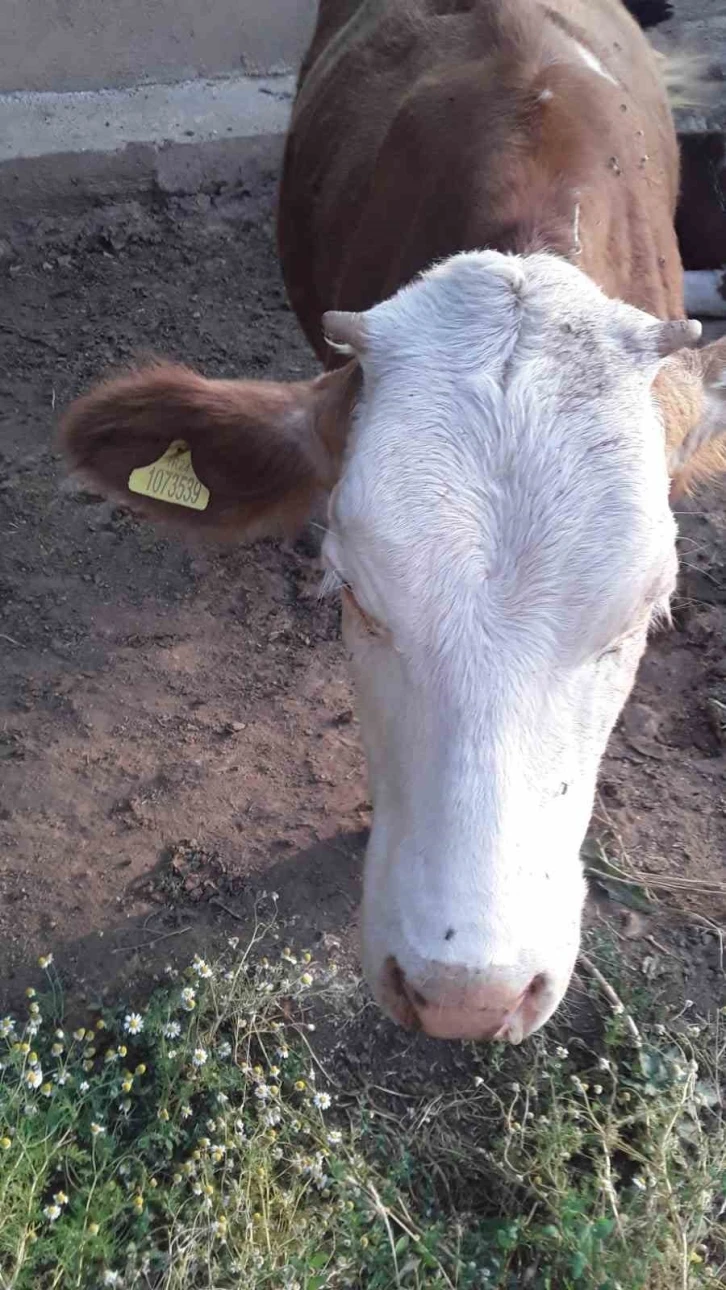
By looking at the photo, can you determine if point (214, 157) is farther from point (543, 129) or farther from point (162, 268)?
point (543, 129)

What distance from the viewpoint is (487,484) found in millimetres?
1649

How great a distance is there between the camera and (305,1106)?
7.74 ft

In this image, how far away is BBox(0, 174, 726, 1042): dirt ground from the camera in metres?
2.77

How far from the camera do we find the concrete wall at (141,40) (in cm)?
505

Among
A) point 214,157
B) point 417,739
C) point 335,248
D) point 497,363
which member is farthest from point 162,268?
point 417,739

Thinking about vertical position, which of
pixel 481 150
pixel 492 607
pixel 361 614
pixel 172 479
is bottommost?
pixel 172 479

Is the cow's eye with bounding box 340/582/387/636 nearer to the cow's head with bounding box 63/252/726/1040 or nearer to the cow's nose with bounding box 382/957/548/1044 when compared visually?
the cow's head with bounding box 63/252/726/1040

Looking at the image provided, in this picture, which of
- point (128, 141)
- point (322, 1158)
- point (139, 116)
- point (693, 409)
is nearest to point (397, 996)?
point (322, 1158)

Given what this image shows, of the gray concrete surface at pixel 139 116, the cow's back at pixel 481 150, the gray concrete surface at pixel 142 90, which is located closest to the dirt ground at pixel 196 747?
the cow's back at pixel 481 150

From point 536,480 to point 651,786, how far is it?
66.5 inches

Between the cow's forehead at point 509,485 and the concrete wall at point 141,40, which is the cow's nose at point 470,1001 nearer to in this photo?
the cow's forehead at point 509,485

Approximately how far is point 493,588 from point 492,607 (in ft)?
0.10

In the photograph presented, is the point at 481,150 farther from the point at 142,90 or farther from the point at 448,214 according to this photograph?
the point at 142,90

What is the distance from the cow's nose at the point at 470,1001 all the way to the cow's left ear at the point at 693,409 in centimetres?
97
